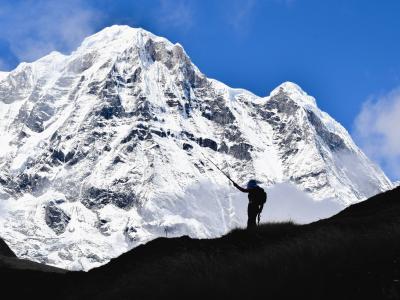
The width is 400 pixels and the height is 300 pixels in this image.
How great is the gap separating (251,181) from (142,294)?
32.0 ft

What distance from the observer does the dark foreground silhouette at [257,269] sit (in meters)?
13.5

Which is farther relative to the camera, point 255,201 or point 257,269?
point 255,201

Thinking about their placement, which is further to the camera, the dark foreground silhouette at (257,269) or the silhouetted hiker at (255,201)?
the silhouetted hiker at (255,201)

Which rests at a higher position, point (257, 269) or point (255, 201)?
point (255, 201)

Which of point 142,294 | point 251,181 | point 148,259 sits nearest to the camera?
point 142,294

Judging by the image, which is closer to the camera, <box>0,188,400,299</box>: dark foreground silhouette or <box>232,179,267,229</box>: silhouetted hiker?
<box>0,188,400,299</box>: dark foreground silhouette

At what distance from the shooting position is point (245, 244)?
755 inches

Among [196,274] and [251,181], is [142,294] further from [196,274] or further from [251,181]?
[251,181]

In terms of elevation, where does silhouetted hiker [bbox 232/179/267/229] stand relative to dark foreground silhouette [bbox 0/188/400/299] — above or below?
above

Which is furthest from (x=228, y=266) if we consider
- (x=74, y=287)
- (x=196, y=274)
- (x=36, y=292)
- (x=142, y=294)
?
(x=36, y=292)

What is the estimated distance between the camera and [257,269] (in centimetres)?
1512

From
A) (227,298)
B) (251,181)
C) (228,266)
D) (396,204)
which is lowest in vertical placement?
(227,298)

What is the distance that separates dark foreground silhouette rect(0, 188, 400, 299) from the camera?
13516 mm

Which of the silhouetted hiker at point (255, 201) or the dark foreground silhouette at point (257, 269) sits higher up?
the silhouetted hiker at point (255, 201)
